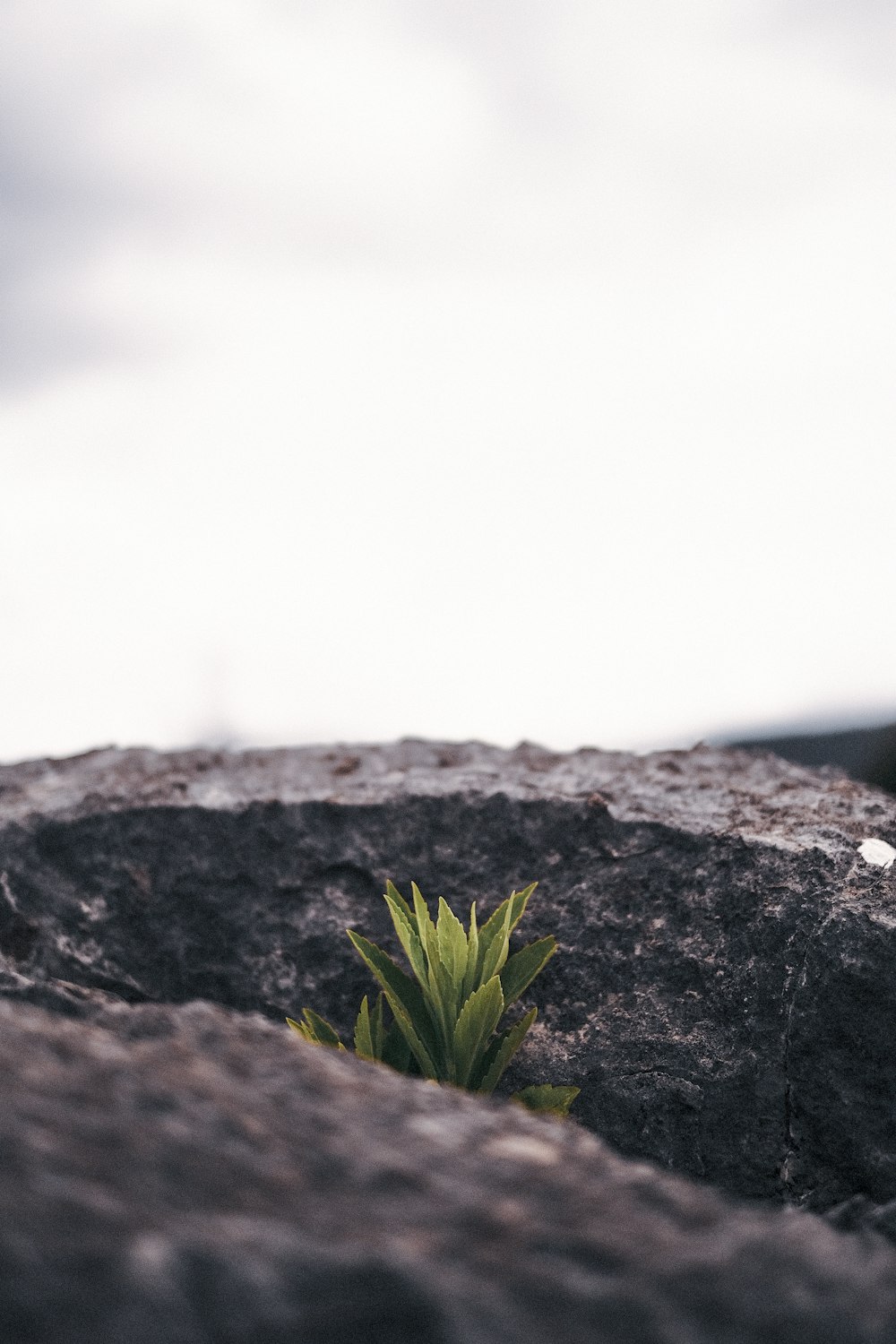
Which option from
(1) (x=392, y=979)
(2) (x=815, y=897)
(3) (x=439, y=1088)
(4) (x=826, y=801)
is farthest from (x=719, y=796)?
(3) (x=439, y=1088)

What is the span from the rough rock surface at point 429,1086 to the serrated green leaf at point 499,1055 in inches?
6.1

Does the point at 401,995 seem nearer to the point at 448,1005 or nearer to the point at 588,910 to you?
the point at 448,1005

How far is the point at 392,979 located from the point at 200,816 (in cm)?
126

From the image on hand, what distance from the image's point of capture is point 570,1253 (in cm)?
144

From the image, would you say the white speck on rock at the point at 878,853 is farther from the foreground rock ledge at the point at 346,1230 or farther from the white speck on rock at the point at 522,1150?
the white speck on rock at the point at 522,1150

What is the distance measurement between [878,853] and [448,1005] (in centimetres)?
150

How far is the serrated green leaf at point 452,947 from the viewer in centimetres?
335

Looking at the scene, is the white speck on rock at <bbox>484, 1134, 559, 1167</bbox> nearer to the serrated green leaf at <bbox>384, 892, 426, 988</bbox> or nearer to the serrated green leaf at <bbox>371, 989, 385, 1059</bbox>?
the serrated green leaf at <bbox>384, 892, 426, 988</bbox>

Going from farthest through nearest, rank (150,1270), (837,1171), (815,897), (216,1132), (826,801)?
(826,801) → (815,897) → (837,1171) → (216,1132) → (150,1270)

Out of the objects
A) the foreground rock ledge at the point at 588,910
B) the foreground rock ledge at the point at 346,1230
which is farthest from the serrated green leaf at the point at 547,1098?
the foreground rock ledge at the point at 346,1230

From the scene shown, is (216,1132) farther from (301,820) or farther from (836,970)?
(301,820)

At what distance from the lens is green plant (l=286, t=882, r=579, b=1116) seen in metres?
3.31

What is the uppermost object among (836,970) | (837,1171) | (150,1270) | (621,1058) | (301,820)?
(301,820)

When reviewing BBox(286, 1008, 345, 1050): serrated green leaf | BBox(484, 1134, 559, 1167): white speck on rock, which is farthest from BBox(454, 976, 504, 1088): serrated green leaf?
BBox(484, 1134, 559, 1167): white speck on rock
